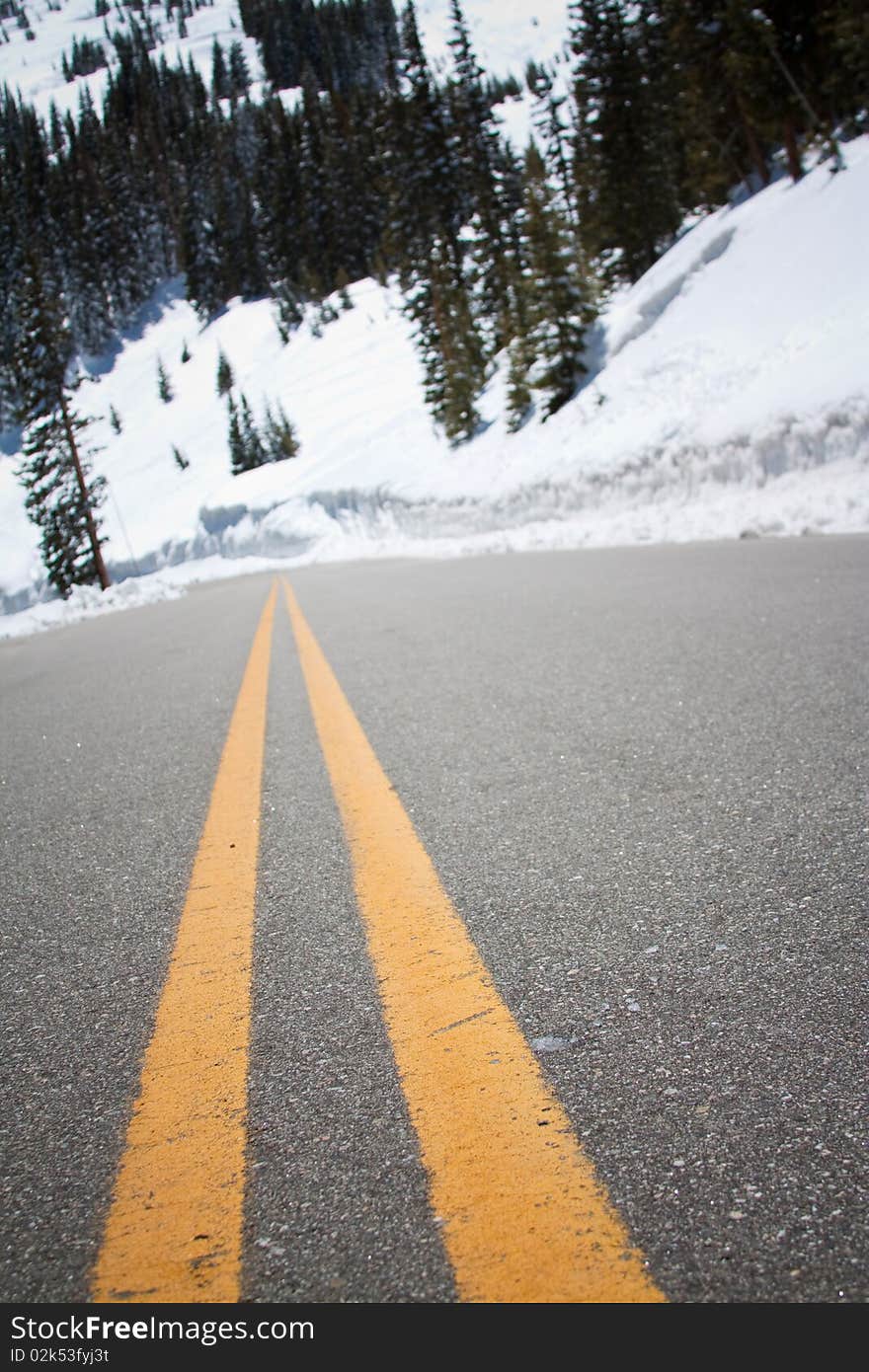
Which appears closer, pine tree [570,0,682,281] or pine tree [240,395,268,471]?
pine tree [570,0,682,281]

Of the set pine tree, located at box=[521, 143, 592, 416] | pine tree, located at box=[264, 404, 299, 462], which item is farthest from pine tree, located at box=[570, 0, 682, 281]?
pine tree, located at box=[264, 404, 299, 462]

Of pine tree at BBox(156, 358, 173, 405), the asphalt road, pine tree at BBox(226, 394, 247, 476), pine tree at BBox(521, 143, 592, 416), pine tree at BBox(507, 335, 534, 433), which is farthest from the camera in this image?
pine tree at BBox(156, 358, 173, 405)

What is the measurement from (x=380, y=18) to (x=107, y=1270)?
189 m

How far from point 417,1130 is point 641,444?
62.8ft

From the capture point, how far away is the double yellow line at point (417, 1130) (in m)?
1.08

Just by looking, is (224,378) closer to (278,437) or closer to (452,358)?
(278,437)

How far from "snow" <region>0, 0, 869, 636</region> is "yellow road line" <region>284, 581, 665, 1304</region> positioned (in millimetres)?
10069

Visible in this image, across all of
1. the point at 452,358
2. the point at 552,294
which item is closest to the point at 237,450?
the point at 452,358

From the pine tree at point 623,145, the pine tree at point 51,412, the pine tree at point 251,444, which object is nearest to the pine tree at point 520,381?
the pine tree at point 623,145

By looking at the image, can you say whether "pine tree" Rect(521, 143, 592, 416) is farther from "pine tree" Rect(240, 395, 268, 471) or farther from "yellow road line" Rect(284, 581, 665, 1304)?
"pine tree" Rect(240, 395, 268, 471)

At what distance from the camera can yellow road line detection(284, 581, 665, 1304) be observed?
1.05 m

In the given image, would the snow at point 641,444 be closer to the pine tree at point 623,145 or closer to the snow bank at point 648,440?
the snow bank at point 648,440

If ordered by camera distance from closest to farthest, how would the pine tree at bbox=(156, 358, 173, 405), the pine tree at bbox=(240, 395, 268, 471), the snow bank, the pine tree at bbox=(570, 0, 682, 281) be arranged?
the snow bank
the pine tree at bbox=(570, 0, 682, 281)
the pine tree at bbox=(240, 395, 268, 471)
the pine tree at bbox=(156, 358, 173, 405)

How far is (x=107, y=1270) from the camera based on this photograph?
45.1 inches
